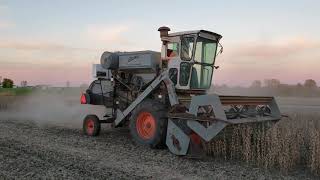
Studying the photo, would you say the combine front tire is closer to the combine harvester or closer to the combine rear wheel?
the combine harvester

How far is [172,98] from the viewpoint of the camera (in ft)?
35.4

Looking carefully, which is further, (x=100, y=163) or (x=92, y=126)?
(x=92, y=126)

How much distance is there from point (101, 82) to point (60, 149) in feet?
12.6

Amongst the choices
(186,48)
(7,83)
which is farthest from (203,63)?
(7,83)

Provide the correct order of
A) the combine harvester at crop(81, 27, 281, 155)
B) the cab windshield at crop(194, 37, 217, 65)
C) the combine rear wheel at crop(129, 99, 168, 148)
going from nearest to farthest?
the combine harvester at crop(81, 27, 281, 155), the combine rear wheel at crop(129, 99, 168, 148), the cab windshield at crop(194, 37, 217, 65)

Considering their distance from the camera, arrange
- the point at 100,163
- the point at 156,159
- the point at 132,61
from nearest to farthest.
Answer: the point at 100,163
the point at 156,159
the point at 132,61

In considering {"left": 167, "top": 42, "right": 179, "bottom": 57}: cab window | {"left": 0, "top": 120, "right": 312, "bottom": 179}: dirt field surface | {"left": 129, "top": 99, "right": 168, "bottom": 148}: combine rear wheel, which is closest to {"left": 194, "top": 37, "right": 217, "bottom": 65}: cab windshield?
{"left": 167, "top": 42, "right": 179, "bottom": 57}: cab window

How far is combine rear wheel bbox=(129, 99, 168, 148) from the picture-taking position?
10242mm

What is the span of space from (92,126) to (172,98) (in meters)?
3.24

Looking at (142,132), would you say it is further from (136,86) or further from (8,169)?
(8,169)

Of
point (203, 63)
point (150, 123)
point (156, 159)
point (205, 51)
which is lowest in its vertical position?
point (156, 159)

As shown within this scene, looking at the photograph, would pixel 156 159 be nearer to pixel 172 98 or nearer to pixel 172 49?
pixel 172 98

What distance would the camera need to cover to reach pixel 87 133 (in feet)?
42.1

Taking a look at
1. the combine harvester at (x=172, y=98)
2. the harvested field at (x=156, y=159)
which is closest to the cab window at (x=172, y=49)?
the combine harvester at (x=172, y=98)
